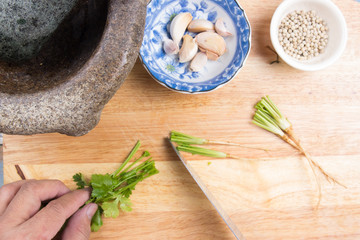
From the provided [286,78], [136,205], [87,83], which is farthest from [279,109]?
[87,83]

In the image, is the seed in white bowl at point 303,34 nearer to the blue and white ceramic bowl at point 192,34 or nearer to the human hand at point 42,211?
the blue and white ceramic bowl at point 192,34

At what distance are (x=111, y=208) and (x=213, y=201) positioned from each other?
368 millimetres

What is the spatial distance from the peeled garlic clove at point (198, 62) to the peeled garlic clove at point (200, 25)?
0.10 m

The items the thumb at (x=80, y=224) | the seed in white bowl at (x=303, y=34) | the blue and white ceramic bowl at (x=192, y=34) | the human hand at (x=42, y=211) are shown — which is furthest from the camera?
the seed in white bowl at (x=303, y=34)

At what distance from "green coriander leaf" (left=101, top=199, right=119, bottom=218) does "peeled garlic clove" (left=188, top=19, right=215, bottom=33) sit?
2.27 feet

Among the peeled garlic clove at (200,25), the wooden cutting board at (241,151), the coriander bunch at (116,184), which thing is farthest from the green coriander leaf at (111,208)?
the peeled garlic clove at (200,25)

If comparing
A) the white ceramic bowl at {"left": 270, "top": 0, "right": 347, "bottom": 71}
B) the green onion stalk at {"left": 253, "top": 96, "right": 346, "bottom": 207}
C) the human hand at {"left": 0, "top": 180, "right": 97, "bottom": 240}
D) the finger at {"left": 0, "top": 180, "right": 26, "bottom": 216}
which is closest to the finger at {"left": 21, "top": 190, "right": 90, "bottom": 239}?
the human hand at {"left": 0, "top": 180, "right": 97, "bottom": 240}

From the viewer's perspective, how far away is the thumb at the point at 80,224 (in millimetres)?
1142

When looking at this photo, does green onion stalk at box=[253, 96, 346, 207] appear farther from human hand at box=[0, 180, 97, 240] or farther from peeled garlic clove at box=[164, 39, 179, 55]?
human hand at box=[0, 180, 97, 240]

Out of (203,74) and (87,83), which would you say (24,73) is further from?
(203,74)

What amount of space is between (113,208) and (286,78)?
32.6 inches

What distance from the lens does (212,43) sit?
1284 mm

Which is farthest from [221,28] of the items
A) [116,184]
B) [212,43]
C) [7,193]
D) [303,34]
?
[7,193]

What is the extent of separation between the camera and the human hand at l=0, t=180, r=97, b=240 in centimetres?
102
